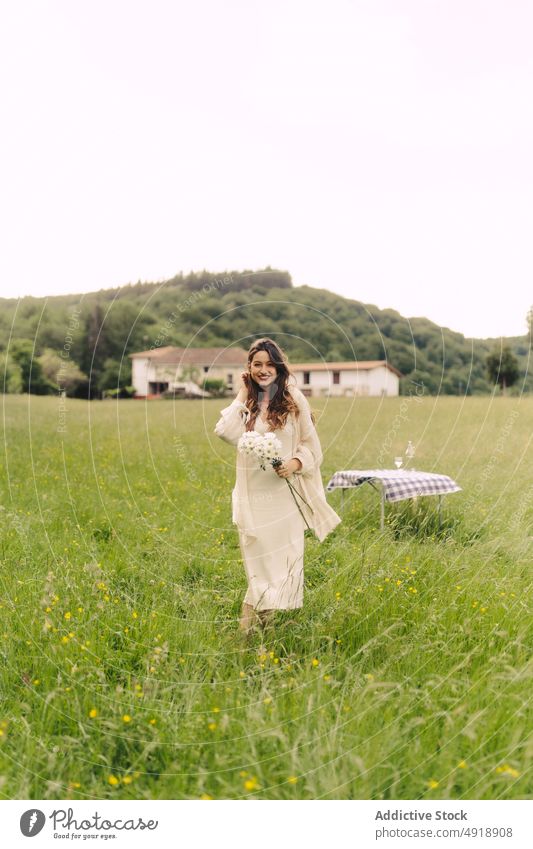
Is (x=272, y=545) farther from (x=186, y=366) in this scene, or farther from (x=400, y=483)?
(x=186, y=366)

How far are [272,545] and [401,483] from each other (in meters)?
2.63

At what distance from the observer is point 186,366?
981 cm

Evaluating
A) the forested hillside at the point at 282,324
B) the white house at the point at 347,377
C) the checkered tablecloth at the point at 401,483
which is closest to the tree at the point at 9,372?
the forested hillside at the point at 282,324

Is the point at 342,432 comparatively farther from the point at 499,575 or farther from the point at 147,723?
the point at 147,723

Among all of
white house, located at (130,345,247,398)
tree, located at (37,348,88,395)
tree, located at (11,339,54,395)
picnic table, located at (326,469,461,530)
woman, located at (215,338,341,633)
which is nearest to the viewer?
woman, located at (215,338,341,633)

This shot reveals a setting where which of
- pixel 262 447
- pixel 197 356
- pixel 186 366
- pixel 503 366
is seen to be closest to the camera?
pixel 262 447

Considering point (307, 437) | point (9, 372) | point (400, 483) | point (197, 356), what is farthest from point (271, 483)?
point (9, 372)

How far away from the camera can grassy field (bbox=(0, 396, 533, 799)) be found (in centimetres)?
340

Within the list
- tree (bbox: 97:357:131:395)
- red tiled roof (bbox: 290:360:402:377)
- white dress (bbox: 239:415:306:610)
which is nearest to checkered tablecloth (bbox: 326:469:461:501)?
red tiled roof (bbox: 290:360:402:377)

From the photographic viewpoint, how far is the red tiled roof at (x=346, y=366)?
8391 millimetres

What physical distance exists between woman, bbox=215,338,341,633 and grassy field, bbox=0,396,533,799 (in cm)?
30

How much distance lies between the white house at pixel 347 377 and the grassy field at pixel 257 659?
5.48 feet

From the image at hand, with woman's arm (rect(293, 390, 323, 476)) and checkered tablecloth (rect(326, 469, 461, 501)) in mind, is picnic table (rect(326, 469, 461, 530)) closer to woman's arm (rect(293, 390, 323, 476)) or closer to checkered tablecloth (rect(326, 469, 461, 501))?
checkered tablecloth (rect(326, 469, 461, 501))

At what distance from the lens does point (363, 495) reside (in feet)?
29.6
